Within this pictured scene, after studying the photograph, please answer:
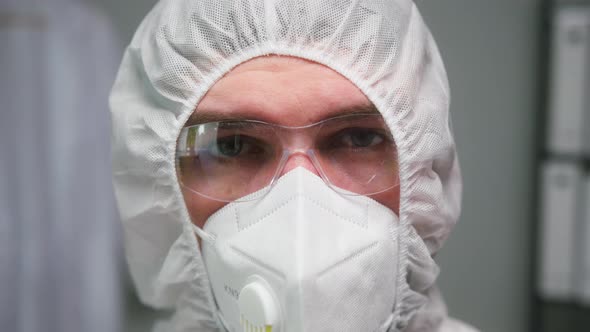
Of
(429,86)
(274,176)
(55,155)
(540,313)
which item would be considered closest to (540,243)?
(540,313)

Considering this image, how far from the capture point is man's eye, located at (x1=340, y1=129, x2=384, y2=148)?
0.89 m

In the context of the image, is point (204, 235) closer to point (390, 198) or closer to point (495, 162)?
point (390, 198)

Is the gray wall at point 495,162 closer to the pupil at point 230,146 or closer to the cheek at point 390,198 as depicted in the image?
the cheek at point 390,198

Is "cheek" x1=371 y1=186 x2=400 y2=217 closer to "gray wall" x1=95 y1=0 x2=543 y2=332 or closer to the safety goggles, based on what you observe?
the safety goggles

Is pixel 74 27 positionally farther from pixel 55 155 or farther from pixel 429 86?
pixel 429 86

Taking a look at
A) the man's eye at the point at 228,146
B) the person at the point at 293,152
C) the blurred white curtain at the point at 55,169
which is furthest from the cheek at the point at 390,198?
the blurred white curtain at the point at 55,169

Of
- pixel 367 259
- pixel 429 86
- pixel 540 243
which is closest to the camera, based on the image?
pixel 367 259

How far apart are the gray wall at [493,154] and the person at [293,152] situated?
2.20 feet

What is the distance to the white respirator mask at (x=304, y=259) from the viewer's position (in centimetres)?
77

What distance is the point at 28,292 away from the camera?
5.23ft

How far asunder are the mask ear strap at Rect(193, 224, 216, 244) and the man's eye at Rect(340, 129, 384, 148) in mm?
258

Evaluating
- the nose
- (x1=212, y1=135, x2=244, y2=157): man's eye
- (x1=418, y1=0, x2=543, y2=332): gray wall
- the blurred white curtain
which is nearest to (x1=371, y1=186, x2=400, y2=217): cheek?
the nose

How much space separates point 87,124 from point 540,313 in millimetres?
1552

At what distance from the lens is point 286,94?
0.85m
